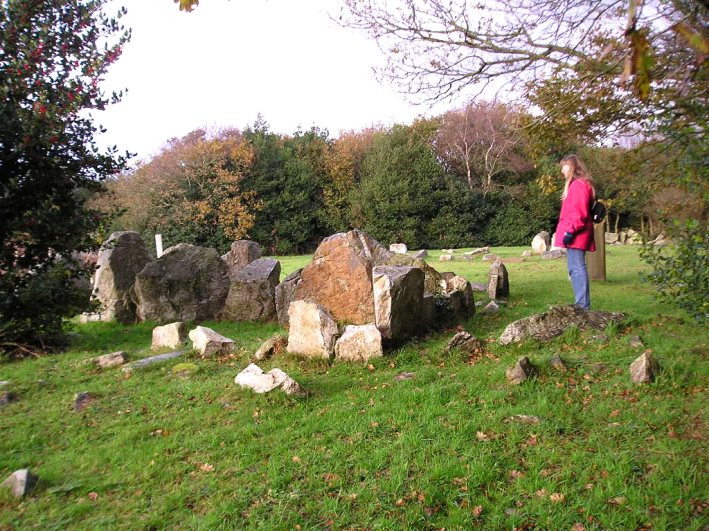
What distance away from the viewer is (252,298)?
9156 mm

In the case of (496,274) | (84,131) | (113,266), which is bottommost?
(496,274)

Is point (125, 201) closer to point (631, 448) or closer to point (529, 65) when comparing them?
point (529, 65)

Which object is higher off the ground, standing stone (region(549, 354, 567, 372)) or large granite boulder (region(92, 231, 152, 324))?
large granite boulder (region(92, 231, 152, 324))

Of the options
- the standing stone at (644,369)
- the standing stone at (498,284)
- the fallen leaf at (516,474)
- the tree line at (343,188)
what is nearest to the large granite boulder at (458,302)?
the standing stone at (498,284)

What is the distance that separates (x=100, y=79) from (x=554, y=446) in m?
7.58

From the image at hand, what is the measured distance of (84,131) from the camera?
7684 mm

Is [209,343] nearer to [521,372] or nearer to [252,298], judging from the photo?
[252,298]

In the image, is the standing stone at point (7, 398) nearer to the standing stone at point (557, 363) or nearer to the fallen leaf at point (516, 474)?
the fallen leaf at point (516, 474)

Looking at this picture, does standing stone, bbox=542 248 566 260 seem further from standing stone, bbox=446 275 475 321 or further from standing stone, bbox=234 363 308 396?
standing stone, bbox=234 363 308 396

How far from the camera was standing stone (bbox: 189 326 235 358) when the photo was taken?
6613mm

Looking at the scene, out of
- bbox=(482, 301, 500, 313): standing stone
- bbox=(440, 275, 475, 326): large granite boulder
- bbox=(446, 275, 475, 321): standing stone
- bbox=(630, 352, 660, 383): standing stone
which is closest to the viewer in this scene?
bbox=(630, 352, 660, 383): standing stone

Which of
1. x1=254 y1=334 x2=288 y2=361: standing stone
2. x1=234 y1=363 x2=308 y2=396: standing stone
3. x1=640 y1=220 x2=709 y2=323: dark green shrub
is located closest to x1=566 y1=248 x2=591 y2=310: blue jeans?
x1=640 y1=220 x2=709 y2=323: dark green shrub

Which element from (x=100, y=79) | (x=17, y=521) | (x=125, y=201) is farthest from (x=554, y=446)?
(x=125, y=201)

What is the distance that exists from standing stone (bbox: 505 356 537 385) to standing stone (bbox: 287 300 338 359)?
6.91 ft
